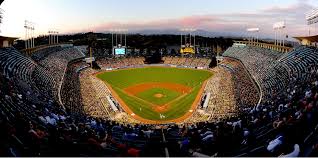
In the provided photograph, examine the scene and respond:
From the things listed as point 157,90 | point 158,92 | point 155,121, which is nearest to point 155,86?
point 157,90

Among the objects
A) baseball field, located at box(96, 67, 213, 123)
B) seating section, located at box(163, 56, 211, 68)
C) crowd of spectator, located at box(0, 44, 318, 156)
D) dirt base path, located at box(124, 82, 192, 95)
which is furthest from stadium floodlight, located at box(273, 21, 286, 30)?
crowd of spectator, located at box(0, 44, 318, 156)

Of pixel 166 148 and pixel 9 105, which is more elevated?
pixel 9 105

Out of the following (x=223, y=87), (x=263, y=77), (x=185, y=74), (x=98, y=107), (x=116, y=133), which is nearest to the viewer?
(x=116, y=133)

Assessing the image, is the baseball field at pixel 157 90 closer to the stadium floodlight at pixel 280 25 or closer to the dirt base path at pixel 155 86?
the dirt base path at pixel 155 86

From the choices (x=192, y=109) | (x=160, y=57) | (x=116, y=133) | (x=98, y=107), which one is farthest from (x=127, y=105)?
(x=160, y=57)

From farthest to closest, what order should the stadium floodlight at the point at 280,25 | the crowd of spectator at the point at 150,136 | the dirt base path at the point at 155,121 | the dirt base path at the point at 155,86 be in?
the stadium floodlight at the point at 280,25 < the dirt base path at the point at 155,86 < the dirt base path at the point at 155,121 < the crowd of spectator at the point at 150,136

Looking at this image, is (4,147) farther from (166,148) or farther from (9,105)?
(9,105)

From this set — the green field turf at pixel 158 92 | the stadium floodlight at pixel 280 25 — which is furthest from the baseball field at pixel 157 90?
the stadium floodlight at pixel 280 25
